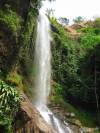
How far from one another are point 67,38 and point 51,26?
8.19 feet

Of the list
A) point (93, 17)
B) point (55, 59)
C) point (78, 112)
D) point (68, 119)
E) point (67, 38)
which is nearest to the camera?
point (68, 119)

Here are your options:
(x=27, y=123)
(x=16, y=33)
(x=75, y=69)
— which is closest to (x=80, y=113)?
(x=75, y=69)

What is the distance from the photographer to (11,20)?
22.2 meters

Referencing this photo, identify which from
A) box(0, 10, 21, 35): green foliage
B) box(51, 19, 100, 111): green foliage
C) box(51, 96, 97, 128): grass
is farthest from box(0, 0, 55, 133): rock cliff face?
box(51, 19, 100, 111): green foliage

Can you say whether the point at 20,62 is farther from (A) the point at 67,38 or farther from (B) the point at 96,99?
(A) the point at 67,38

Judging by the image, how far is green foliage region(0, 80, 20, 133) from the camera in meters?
15.9

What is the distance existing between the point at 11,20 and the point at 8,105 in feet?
24.1

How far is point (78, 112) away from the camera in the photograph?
82.5 ft

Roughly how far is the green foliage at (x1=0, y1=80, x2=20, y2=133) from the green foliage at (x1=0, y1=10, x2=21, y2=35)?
237 inches

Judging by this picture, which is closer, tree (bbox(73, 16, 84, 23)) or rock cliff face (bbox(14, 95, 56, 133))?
rock cliff face (bbox(14, 95, 56, 133))

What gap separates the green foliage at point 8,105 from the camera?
15.9 m

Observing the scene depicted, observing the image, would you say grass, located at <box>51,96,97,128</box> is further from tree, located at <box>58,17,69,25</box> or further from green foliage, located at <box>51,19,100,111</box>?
tree, located at <box>58,17,69,25</box>

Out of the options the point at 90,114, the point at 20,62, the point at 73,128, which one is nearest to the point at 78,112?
the point at 90,114

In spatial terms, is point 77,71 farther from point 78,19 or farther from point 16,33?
point 78,19
